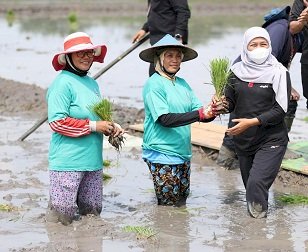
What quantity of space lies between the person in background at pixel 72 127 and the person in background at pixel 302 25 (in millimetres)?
2044

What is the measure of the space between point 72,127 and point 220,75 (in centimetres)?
119

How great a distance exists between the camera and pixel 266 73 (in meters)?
6.17

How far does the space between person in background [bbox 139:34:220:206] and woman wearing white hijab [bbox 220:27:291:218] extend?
352 mm

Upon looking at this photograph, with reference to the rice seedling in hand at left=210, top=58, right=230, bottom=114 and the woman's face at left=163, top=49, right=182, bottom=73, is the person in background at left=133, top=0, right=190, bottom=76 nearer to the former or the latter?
the woman's face at left=163, top=49, right=182, bottom=73

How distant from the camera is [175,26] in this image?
9.23 m

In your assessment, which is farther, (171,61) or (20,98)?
(20,98)

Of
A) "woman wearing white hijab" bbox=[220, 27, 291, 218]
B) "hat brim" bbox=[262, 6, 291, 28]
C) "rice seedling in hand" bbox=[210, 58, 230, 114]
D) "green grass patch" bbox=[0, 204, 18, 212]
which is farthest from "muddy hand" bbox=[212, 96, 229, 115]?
"green grass patch" bbox=[0, 204, 18, 212]

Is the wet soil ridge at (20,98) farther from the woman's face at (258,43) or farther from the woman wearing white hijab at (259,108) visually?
the woman's face at (258,43)

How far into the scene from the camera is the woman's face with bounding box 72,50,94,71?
20.0 ft

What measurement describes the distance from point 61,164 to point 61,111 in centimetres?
40

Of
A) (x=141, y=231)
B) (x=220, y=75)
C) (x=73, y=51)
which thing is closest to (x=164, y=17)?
(x=220, y=75)

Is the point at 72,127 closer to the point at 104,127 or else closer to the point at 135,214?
the point at 104,127

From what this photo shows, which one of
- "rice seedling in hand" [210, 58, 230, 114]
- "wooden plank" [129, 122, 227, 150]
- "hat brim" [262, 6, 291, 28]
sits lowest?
"wooden plank" [129, 122, 227, 150]

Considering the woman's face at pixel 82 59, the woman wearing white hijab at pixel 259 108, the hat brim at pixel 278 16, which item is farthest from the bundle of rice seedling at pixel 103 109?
the hat brim at pixel 278 16
